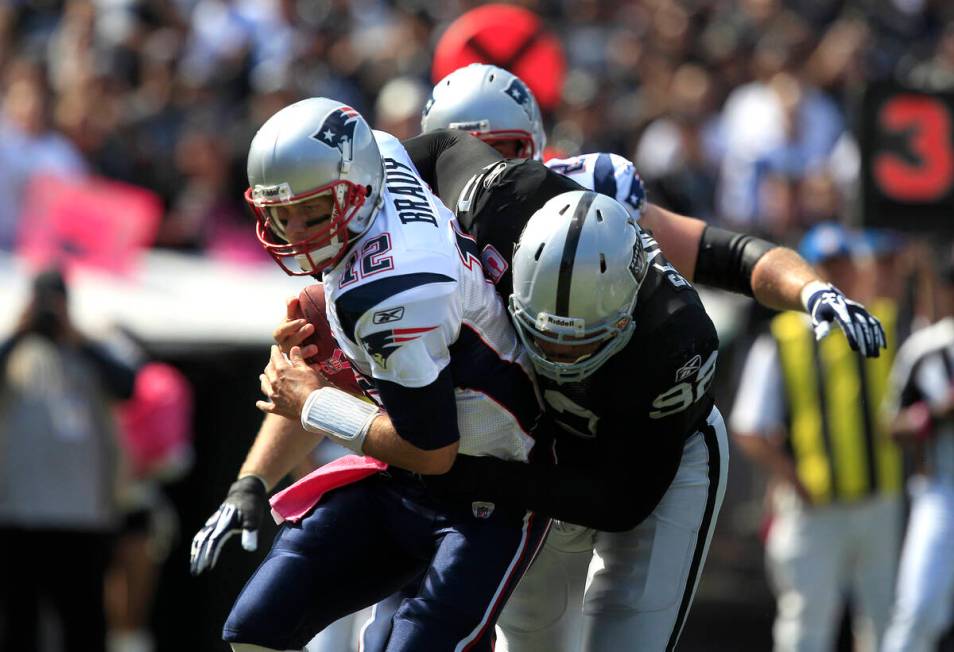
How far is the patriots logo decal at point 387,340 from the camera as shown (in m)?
4.08

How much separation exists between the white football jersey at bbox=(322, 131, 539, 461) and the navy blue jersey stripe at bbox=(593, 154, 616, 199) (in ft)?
2.11

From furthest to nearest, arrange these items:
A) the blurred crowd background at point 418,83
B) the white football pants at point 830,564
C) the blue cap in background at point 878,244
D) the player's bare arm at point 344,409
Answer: the blurred crowd background at point 418,83 < the blue cap in background at point 878,244 < the white football pants at point 830,564 < the player's bare arm at point 344,409

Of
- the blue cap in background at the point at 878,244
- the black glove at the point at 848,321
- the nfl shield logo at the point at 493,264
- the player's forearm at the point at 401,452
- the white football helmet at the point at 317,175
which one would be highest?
the white football helmet at the point at 317,175

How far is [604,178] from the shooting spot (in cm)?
504

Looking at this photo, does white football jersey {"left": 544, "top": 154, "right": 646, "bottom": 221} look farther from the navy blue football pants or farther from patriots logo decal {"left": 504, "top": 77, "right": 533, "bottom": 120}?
the navy blue football pants

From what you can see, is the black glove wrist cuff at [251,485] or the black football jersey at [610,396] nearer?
the black football jersey at [610,396]

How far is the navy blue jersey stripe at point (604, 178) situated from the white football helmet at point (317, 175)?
3.11 feet

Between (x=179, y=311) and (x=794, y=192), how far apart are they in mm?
3604

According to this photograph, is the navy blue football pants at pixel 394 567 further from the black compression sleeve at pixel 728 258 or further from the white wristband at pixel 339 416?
the black compression sleeve at pixel 728 258

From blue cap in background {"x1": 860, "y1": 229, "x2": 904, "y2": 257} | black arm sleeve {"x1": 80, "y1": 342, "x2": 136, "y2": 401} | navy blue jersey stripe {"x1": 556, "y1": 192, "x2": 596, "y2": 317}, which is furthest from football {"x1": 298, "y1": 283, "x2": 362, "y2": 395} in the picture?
blue cap in background {"x1": 860, "y1": 229, "x2": 904, "y2": 257}

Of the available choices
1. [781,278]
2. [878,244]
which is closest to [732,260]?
[781,278]

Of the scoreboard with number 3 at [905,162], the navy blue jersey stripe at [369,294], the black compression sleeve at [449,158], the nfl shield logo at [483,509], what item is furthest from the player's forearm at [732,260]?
the scoreboard with number 3 at [905,162]

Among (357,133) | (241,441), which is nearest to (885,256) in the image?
(241,441)

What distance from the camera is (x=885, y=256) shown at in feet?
28.4
